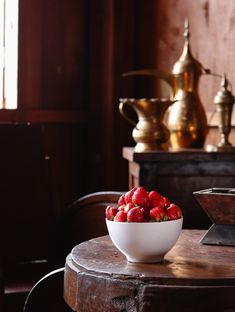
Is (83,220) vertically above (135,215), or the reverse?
(135,215)

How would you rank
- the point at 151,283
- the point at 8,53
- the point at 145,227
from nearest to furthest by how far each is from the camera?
the point at 151,283 → the point at 145,227 → the point at 8,53

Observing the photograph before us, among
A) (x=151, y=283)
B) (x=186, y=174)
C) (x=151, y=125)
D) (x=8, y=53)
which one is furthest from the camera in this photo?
(x=8, y=53)

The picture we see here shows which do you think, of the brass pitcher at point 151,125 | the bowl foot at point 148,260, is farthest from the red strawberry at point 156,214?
the brass pitcher at point 151,125

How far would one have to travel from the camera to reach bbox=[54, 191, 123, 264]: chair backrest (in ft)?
10.5

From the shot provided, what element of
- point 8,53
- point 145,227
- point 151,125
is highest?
point 8,53

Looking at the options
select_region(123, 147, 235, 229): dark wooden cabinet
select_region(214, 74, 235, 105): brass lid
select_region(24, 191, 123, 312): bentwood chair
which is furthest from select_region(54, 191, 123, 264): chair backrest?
select_region(214, 74, 235, 105): brass lid

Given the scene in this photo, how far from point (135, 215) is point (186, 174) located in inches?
47.6

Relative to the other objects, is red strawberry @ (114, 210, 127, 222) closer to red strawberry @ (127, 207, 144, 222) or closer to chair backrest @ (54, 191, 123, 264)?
red strawberry @ (127, 207, 144, 222)

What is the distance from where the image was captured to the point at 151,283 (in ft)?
5.85

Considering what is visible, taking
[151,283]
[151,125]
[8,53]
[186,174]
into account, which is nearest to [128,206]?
[151,283]

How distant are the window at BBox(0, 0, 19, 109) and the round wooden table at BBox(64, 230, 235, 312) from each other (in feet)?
7.80

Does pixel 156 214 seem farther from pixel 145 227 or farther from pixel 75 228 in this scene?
pixel 75 228

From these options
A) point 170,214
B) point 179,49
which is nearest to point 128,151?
point 179,49

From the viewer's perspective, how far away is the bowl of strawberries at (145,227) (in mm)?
1927
